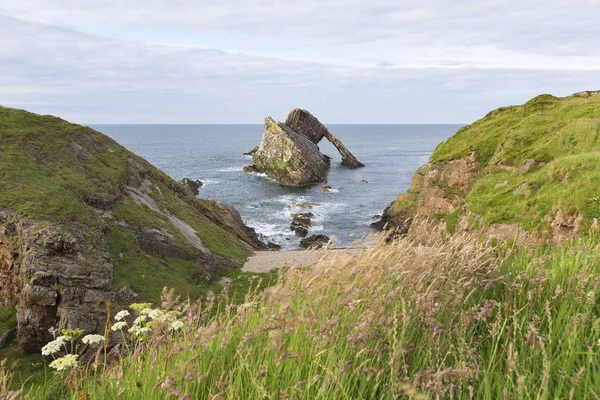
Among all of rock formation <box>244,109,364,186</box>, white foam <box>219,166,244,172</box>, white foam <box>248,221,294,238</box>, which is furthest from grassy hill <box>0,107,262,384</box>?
white foam <box>219,166,244,172</box>

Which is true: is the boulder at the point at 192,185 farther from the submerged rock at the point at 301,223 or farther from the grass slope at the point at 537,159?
the grass slope at the point at 537,159

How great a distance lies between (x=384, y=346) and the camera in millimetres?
4168

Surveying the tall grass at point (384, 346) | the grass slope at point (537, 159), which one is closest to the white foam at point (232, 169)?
the grass slope at point (537, 159)

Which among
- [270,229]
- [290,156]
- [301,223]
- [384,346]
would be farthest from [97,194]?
[290,156]

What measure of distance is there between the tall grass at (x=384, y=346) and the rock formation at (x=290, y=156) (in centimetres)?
8838

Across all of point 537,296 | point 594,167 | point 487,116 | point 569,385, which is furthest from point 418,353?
point 487,116

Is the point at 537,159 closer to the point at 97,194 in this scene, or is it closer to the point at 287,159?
the point at 97,194

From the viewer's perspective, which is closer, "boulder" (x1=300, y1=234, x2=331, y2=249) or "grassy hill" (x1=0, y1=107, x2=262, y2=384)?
"grassy hill" (x1=0, y1=107, x2=262, y2=384)

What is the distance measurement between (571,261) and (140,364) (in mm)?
5903

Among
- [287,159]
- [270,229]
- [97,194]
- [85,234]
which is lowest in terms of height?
[270,229]

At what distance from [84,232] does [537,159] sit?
33.6 metres

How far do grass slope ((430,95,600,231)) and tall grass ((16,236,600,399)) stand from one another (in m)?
19.4

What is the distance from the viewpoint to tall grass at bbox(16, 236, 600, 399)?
3.44 meters

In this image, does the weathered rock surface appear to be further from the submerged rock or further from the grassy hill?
the grassy hill
